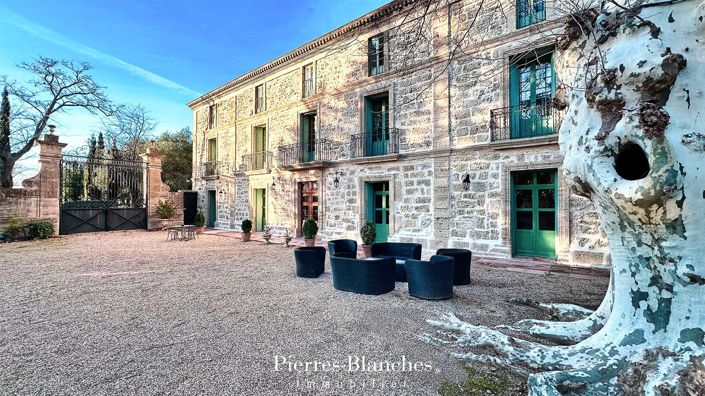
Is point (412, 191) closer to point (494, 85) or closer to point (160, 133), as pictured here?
point (494, 85)

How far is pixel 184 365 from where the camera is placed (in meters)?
2.60

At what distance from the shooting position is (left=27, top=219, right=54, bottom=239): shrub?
35.4 ft

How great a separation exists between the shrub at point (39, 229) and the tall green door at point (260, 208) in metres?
6.90

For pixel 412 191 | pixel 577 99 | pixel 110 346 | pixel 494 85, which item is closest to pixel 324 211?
pixel 412 191

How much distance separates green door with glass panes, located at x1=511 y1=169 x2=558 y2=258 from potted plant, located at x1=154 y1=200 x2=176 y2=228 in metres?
13.3

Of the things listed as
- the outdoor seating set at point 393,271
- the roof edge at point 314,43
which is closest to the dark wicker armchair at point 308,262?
the outdoor seating set at point 393,271

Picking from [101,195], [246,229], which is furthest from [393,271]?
[101,195]

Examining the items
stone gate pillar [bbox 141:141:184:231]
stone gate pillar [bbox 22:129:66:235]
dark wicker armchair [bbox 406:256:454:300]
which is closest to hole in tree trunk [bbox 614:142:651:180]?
dark wicker armchair [bbox 406:256:454:300]

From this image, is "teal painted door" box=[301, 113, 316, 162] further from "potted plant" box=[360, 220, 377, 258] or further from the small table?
the small table

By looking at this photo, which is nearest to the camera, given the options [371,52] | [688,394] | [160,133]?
[688,394]

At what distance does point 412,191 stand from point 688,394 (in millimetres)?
7520

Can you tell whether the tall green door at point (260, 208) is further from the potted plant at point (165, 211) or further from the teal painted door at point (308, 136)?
the potted plant at point (165, 211)

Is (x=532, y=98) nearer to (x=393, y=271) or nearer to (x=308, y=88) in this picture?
(x=393, y=271)

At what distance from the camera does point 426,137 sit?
895cm
